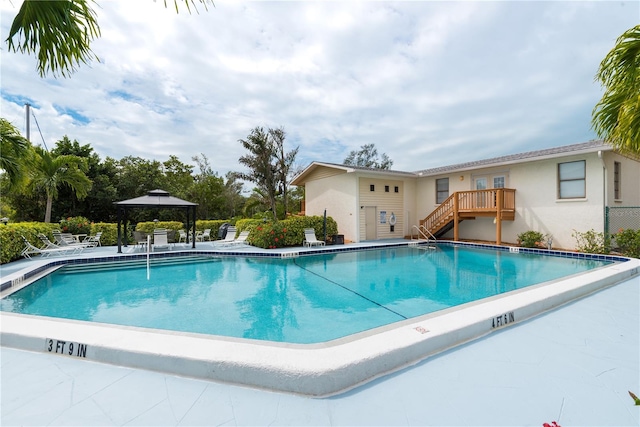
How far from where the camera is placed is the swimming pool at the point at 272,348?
266cm

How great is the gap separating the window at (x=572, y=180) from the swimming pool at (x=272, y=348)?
36.0 ft

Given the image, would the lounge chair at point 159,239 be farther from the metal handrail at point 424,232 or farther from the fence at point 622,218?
the fence at point 622,218

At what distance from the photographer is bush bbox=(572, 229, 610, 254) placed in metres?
A: 10.9

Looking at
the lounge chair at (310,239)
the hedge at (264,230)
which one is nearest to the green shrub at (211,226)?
the hedge at (264,230)

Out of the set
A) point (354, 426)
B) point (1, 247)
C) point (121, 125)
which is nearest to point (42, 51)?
point (354, 426)

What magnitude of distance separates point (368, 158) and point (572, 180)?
1112 inches

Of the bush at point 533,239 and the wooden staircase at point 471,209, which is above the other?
the wooden staircase at point 471,209

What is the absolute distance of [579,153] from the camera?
11547mm

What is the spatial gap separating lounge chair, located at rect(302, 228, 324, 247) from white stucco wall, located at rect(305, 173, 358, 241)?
2452 mm

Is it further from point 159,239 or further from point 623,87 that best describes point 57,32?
point 159,239

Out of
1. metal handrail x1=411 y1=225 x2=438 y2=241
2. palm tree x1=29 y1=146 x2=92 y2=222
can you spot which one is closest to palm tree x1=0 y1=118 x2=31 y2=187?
palm tree x1=29 y1=146 x2=92 y2=222

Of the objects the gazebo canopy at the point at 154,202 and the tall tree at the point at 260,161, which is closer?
the gazebo canopy at the point at 154,202

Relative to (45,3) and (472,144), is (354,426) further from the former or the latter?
(472,144)

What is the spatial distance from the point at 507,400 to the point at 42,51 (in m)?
5.38
